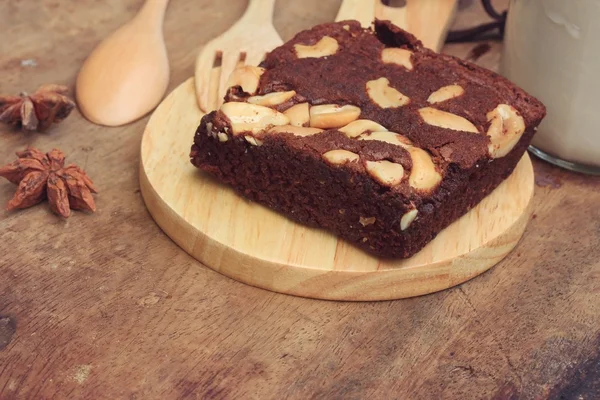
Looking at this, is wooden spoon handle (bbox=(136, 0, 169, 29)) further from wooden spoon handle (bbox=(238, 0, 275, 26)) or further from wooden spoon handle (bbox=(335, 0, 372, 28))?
wooden spoon handle (bbox=(335, 0, 372, 28))

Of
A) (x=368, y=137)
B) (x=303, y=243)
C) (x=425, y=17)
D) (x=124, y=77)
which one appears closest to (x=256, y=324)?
(x=303, y=243)

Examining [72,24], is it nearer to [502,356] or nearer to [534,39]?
[534,39]

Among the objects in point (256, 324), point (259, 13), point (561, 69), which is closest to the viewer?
point (256, 324)

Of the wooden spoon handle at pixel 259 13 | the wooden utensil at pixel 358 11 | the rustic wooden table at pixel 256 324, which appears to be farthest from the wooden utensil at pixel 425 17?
the rustic wooden table at pixel 256 324

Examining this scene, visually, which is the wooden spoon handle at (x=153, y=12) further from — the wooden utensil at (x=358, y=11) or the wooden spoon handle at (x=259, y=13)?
the wooden utensil at (x=358, y=11)

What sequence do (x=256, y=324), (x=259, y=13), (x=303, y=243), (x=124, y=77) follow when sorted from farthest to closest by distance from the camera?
(x=259, y=13)
(x=124, y=77)
(x=303, y=243)
(x=256, y=324)

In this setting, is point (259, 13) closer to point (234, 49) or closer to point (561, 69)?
point (234, 49)
